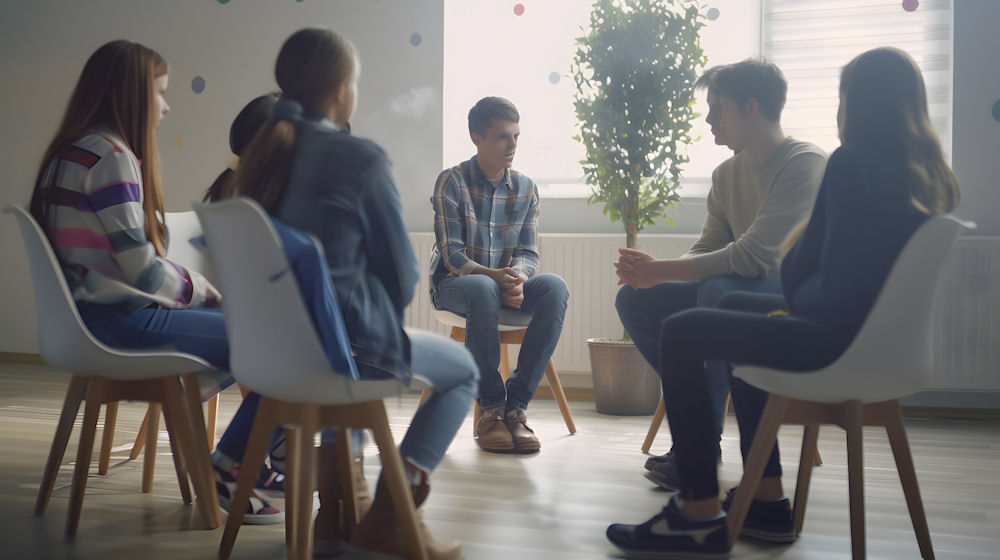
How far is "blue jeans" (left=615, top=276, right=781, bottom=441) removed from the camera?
2102 mm

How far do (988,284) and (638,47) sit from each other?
1.72 meters

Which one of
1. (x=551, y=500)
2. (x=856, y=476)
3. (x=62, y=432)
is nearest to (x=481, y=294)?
(x=551, y=500)

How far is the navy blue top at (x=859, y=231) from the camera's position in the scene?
1377mm

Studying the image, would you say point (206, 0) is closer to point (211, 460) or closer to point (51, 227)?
point (51, 227)

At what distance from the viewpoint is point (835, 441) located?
2770mm

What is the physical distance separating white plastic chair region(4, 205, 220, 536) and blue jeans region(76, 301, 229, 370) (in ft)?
0.11

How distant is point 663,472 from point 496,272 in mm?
892

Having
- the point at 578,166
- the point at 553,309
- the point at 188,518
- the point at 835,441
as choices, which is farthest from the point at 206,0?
the point at 835,441

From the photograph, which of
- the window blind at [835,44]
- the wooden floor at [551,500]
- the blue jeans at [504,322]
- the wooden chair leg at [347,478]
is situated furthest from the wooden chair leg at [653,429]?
the window blind at [835,44]

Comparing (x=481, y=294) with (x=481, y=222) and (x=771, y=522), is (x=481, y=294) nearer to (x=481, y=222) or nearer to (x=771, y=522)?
(x=481, y=222)

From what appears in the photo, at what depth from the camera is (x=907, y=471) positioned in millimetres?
1481

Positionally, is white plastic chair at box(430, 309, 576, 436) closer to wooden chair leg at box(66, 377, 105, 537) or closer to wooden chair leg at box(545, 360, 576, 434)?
wooden chair leg at box(545, 360, 576, 434)

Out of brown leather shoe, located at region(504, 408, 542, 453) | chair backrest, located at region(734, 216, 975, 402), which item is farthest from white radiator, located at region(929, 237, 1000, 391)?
chair backrest, located at region(734, 216, 975, 402)

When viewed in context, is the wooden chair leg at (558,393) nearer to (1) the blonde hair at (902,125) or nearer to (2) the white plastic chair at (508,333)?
(2) the white plastic chair at (508,333)
